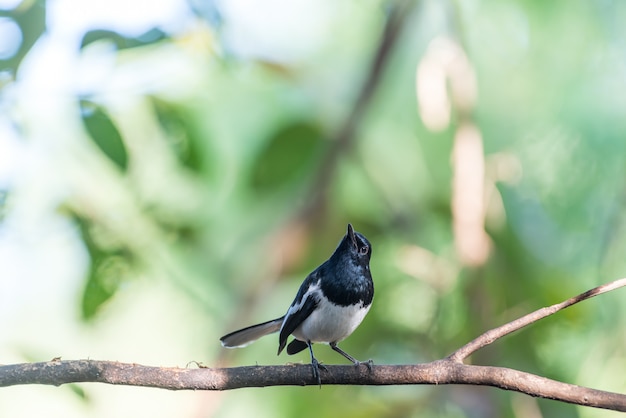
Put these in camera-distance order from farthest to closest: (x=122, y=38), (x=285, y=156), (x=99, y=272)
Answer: (x=285, y=156)
(x=99, y=272)
(x=122, y=38)

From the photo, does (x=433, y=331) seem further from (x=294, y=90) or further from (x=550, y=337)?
(x=294, y=90)

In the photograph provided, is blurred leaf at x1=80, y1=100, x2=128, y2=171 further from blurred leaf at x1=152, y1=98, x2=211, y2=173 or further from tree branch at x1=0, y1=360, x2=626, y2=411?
tree branch at x1=0, y1=360, x2=626, y2=411

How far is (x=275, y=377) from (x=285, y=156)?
1.24 meters

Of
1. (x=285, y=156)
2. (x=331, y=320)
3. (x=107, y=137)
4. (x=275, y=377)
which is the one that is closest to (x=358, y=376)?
(x=275, y=377)

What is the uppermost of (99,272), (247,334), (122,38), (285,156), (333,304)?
(122,38)

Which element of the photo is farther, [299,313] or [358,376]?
[299,313]

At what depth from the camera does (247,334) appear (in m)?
2.25

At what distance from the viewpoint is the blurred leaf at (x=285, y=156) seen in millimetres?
2727

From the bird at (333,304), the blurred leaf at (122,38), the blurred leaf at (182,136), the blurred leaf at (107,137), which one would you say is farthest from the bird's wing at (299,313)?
the blurred leaf at (122,38)

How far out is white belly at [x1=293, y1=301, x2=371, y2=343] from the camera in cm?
220

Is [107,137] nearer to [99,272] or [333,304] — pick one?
[99,272]

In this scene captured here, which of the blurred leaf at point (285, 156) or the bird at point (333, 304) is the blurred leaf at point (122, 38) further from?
the blurred leaf at point (285, 156)

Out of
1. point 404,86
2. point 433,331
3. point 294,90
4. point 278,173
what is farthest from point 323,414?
point 404,86

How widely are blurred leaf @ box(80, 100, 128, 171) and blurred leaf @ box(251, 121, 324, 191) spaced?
3.09ft
